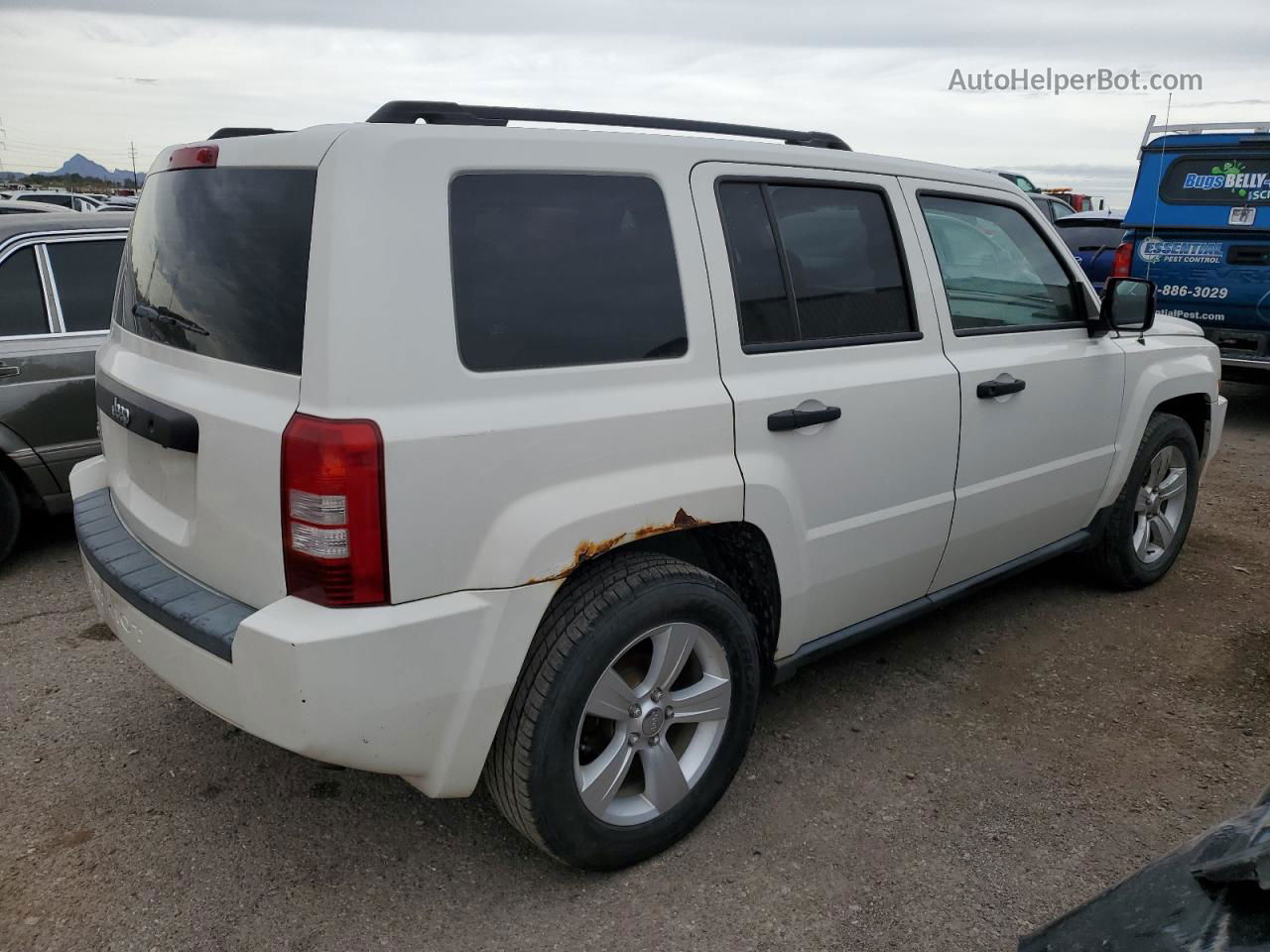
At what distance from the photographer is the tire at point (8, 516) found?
4.56 metres

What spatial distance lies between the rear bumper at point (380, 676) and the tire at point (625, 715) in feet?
0.31

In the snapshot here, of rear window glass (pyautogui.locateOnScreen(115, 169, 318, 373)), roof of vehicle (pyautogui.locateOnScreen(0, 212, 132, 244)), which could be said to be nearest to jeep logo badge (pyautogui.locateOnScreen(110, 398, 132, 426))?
rear window glass (pyautogui.locateOnScreen(115, 169, 318, 373))

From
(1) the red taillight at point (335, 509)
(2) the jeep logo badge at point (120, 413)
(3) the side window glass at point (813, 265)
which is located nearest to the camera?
(1) the red taillight at point (335, 509)

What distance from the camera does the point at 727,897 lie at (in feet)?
8.30

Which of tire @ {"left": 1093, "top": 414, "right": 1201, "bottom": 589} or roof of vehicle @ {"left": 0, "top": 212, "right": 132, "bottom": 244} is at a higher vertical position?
roof of vehicle @ {"left": 0, "top": 212, "right": 132, "bottom": 244}

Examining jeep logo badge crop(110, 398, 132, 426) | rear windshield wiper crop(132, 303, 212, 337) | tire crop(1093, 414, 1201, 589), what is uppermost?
rear windshield wiper crop(132, 303, 212, 337)

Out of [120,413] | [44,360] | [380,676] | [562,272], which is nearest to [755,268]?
[562,272]

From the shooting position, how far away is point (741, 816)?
113 inches

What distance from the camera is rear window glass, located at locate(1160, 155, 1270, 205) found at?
25.3 ft

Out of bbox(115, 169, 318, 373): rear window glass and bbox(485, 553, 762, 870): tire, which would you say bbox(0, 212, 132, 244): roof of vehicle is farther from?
bbox(485, 553, 762, 870): tire

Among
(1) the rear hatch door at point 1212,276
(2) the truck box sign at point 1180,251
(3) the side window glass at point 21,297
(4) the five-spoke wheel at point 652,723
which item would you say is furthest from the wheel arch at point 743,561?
(2) the truck box sign at point 1180,251

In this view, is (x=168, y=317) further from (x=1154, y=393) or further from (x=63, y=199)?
(x=63, y=199)

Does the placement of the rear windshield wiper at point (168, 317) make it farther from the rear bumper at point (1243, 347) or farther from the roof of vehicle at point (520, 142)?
the rear bumper at point (1243, 347)

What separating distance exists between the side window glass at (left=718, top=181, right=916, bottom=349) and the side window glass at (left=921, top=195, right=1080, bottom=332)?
0.90ft
